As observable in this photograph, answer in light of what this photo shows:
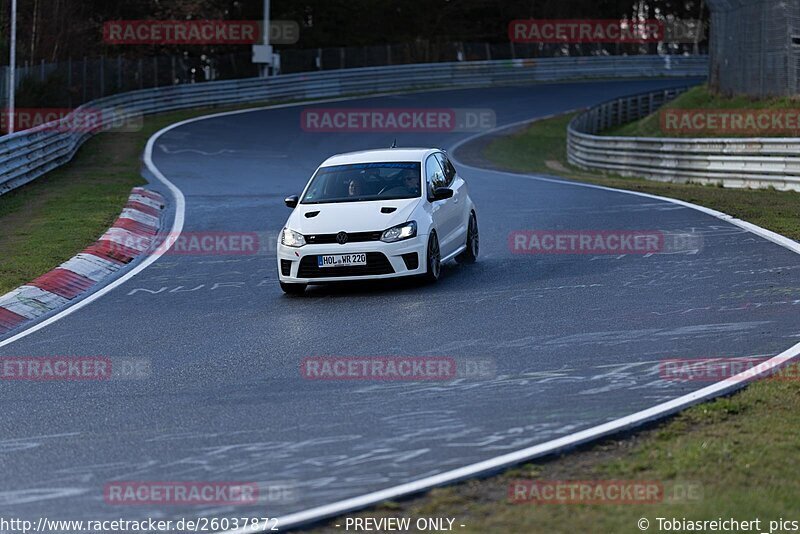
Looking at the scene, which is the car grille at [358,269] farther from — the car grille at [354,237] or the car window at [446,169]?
the car window at [446,169]

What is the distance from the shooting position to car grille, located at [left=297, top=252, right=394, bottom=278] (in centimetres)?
1402

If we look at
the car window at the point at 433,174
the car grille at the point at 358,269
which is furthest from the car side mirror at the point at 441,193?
the car grille at the point at 358,269

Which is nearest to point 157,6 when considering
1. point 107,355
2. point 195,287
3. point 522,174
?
point 522,174

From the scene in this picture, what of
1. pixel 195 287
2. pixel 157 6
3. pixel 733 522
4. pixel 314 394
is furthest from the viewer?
pixel 157 6

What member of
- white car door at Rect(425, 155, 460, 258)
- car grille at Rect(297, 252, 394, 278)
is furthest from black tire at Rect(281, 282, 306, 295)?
white car door at Rect(425, 155, 460, 258)

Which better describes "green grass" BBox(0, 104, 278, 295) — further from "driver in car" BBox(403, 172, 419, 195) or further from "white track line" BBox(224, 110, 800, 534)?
"white track line" BBox(224, 110, 800, 534)

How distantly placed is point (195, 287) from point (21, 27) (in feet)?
119

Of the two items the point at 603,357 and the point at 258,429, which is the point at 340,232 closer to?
the point at 603,357

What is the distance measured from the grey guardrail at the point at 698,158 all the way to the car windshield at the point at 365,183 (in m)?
10.3

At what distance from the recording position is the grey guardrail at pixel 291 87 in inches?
1080

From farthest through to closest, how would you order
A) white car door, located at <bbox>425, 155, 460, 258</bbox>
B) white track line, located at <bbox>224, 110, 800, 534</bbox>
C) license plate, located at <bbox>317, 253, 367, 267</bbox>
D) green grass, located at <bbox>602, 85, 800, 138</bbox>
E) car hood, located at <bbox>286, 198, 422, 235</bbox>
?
green grass, located at <bbox>602, 85, 800, 138</bbox> < white car door, located at <bbox>425, 155, 460, 258</bbox> < car hood, located at <bbox>286, 198, 422, 235</bbox> < license plate, located at <bbox>317, 253, 367, 267</bbox> < white track line, located at <bbox>224, 110, 800, 534</bbox>

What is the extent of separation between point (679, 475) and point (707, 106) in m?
30.7

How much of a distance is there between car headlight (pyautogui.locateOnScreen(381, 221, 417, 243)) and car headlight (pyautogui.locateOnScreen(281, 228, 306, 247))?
922mm

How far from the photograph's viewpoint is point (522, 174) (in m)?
30.1
